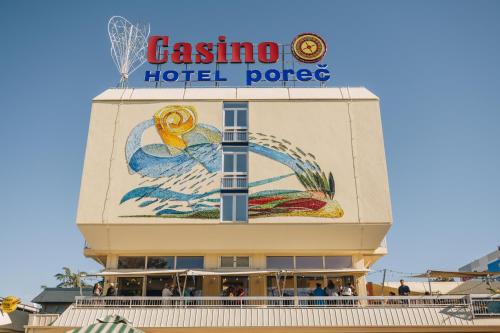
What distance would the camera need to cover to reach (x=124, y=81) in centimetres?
3606

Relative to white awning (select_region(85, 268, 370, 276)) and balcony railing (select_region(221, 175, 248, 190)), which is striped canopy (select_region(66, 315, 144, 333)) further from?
balcony railing (select_region(221, 175, 248, 190))

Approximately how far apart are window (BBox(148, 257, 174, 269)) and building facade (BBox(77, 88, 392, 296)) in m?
0.06

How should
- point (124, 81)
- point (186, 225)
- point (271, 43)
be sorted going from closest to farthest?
point (186, 225), point (124, 81), point (271, 43)

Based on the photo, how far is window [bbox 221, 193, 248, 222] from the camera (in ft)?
102

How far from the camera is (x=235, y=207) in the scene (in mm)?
31250

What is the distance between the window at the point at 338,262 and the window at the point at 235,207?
19.4 ft

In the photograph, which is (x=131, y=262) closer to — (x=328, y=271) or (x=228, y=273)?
(x=228, y=273)

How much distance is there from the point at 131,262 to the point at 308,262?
10.8 metres

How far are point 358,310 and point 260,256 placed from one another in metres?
8.30

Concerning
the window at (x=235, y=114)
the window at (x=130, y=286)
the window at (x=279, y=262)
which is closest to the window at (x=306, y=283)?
the window at (x=279, y=262)

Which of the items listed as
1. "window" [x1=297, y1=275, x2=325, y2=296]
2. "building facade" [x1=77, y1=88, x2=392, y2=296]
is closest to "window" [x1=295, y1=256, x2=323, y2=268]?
"building facade" [x1=77, y1=88, x2=392, y2=296]

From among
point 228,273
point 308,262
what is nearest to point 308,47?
point 308,262

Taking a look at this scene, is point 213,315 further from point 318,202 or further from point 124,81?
point 124,81

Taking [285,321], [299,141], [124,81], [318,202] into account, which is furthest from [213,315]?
[124,81]
